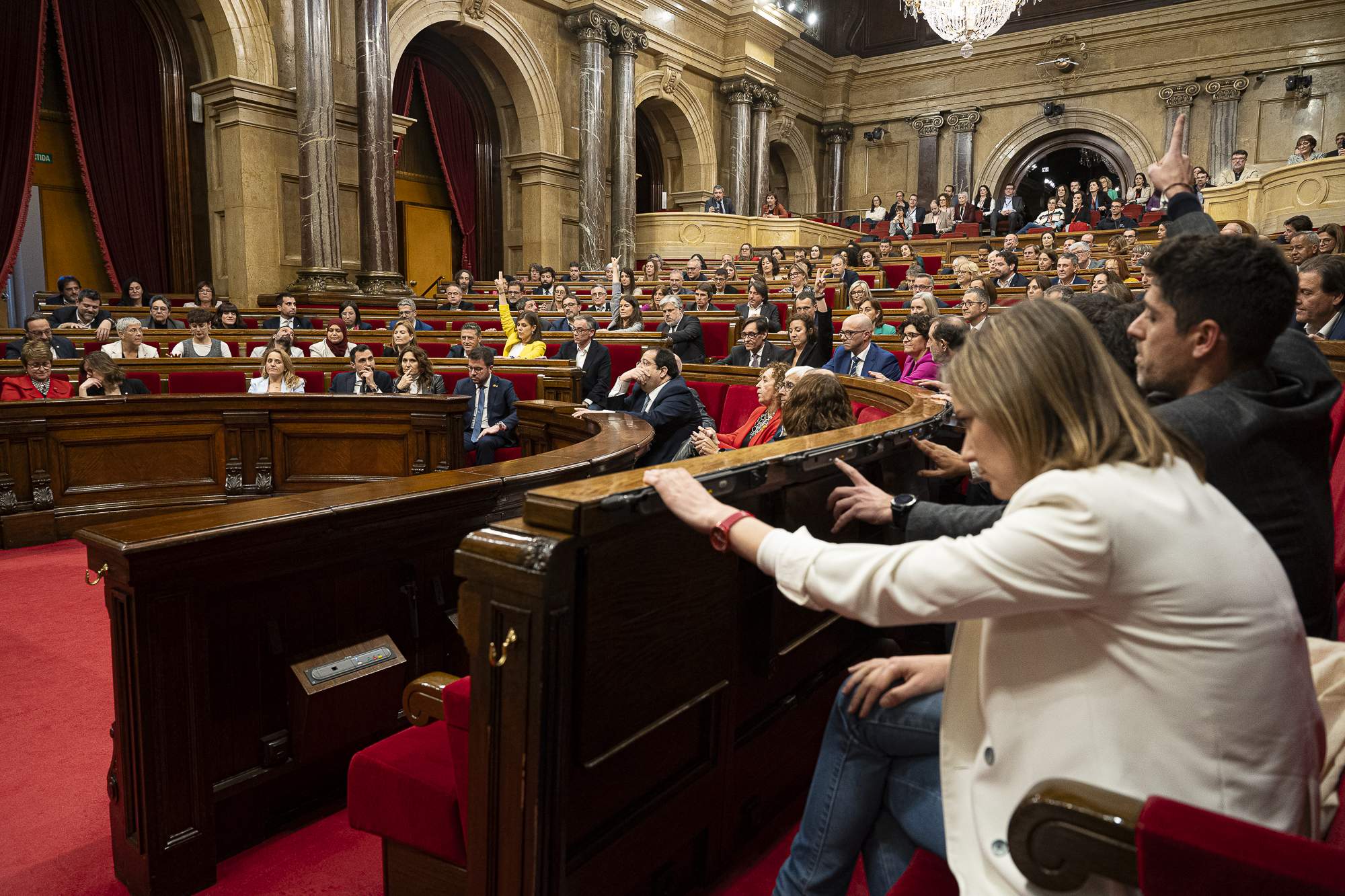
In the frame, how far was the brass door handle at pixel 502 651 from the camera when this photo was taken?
119 centimetres

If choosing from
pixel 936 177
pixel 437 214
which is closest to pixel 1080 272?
pixel 437 214

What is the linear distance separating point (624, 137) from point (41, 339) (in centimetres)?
933

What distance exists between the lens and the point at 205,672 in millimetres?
1812

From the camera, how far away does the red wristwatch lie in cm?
118

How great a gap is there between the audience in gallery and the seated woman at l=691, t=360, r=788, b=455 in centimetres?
391

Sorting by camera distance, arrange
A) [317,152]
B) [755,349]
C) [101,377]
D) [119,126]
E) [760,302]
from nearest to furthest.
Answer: [101,377]
[755,349]
[760,302]
[317,152]
[119,126]

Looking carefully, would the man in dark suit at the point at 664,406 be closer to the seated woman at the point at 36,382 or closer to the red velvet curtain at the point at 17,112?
the seated woman at the point at 36,382

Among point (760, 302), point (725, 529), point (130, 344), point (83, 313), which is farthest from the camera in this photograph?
point (83, 313)

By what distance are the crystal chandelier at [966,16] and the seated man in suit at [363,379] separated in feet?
36.4

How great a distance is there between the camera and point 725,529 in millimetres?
1183

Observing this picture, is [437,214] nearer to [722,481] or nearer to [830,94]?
[830,94]

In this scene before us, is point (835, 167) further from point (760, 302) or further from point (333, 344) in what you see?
point (333, 344)

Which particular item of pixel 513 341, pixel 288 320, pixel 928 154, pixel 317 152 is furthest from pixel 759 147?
pixel 513 341

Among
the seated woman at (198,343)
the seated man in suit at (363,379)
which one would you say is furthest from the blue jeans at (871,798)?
the seated woman at (198,343)
